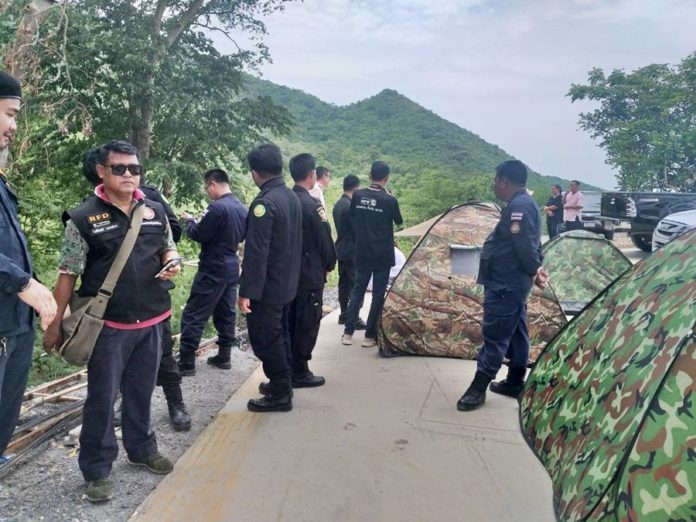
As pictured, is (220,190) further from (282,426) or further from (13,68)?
(13,68)

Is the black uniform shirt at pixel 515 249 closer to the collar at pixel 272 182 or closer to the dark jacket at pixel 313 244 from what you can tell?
the dark jacket at pixel 313 244

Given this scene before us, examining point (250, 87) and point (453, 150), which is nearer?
point (250, 87)

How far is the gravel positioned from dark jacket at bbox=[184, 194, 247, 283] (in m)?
1.11

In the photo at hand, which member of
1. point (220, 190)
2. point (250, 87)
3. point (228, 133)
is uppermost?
point (250, 87)

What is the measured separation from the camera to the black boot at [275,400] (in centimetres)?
365

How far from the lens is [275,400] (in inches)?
144

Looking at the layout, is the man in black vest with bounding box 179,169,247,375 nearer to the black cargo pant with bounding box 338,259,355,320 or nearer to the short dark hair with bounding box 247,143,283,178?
the short dark hair with bounding box 247,143,283,178

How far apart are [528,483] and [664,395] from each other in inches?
50.3

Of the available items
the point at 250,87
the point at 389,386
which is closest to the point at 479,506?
the point at 389,386

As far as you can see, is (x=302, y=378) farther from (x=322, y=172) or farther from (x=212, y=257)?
(x=322, y=172)

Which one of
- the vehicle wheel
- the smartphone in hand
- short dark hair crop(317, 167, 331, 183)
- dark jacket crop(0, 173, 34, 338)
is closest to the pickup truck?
the vehicle wheel

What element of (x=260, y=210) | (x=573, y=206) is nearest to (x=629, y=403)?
(x=260, y=210)

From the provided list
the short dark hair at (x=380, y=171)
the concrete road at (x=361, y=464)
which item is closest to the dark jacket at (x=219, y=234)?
the concrete road at (x=361, y=464)

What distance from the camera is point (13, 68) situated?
265 inches
